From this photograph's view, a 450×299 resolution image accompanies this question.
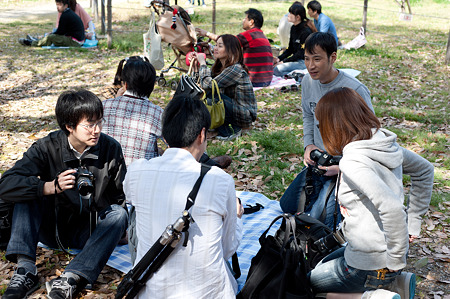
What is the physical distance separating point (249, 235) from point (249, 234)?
2 centimetres

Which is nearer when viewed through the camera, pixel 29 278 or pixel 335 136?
pixel 335 136

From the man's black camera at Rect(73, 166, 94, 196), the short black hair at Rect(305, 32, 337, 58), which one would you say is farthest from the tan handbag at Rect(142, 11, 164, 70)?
the man's black camera at Rect(73, 166, 94, 196)

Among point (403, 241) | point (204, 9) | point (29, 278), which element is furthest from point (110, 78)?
point (204, 9)

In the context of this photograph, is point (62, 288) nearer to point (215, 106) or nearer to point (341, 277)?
point (341, 277)

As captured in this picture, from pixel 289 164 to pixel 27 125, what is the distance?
13.7 ft

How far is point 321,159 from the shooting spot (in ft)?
13.3

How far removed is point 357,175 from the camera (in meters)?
2.51

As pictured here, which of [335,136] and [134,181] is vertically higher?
[335,136]

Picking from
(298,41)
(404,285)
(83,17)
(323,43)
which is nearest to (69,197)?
(404,285)

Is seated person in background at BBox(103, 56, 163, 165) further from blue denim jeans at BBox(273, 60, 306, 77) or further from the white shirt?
blue denim jeans at BBox(273, 60, 306, 77)

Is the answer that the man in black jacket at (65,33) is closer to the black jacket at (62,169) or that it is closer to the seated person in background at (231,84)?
the seated person in background at (231,84)

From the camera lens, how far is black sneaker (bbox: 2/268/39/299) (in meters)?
3.27

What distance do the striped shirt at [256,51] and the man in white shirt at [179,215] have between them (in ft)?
21.3

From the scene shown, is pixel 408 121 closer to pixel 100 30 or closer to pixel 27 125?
pixel 27 125
